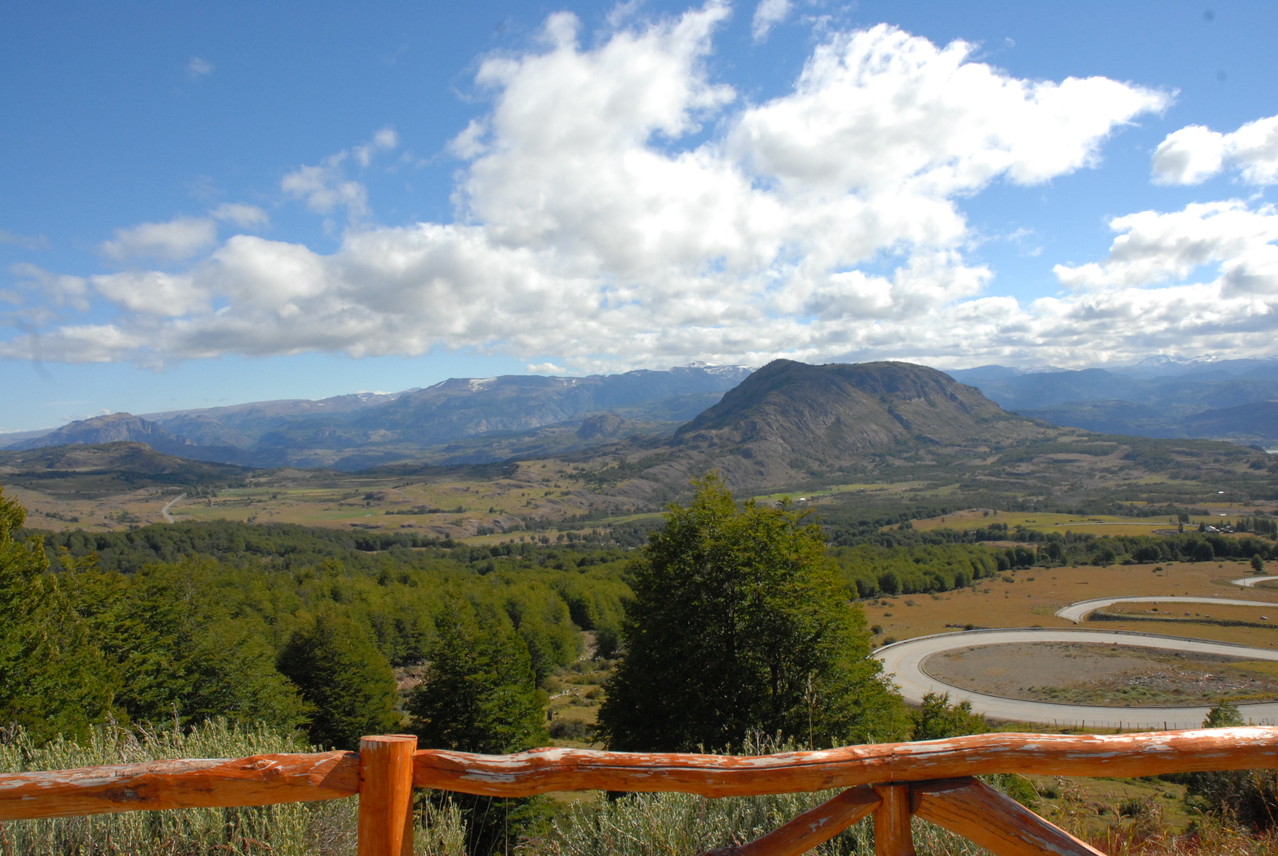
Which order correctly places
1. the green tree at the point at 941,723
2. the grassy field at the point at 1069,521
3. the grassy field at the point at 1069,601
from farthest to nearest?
the grassy field at the point at 1069,521
the grassy field at the point at 1069,601
the green tree at the point at 941,723

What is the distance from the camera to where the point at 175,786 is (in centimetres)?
279

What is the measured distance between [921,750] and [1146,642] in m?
83.6

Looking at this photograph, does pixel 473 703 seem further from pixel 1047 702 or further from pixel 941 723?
pixel 1047 702

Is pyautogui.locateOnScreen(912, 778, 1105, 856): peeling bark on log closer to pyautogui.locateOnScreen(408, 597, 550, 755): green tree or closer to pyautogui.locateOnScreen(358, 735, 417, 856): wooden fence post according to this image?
pyautogui.locateOnScreen(358, 735, 417, 856): wooden fence post

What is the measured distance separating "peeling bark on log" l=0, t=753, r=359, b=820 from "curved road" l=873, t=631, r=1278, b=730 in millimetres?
24082

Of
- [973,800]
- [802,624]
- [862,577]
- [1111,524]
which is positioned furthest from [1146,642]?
[1111,524]

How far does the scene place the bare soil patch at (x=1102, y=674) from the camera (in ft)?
157

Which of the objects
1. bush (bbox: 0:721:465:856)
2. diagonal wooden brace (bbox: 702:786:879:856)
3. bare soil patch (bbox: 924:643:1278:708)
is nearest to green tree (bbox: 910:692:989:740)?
bush (bbox: 0:721:465:856)

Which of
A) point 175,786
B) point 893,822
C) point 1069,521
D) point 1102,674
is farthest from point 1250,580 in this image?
point 175,786

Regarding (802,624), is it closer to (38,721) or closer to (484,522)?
(38,721)

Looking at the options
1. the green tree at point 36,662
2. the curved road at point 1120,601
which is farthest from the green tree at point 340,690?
the curved road at point 1120,601

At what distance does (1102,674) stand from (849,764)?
69.2m

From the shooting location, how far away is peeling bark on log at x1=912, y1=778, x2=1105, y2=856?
2.73 meters

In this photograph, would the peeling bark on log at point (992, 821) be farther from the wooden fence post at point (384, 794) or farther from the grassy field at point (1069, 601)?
the grassy field at point (1069, 601)
